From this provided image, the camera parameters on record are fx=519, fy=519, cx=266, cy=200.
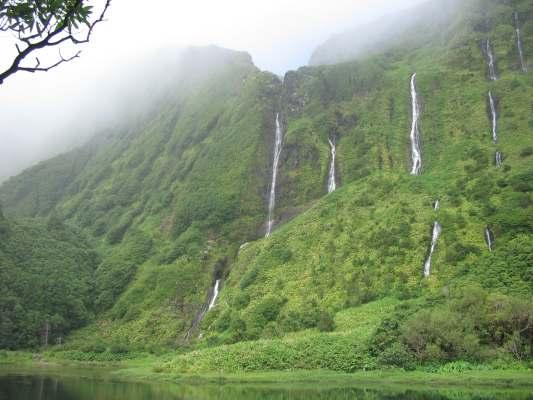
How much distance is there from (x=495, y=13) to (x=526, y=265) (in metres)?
92.2

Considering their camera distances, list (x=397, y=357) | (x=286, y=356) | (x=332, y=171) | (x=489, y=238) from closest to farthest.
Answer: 1. (x=397, y=357)
2. (x=286, y=356)
3. (x=489, y=238)
4. (x=332, y=171)

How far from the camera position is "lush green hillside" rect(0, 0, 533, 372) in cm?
4844

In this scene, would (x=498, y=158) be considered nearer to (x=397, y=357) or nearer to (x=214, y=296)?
(x=397, y=357)

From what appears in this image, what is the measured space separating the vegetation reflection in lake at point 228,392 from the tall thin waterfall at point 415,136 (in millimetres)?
65325

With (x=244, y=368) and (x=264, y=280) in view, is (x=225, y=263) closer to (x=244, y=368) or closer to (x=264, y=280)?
(x=264, y=280)

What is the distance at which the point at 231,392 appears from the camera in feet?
120

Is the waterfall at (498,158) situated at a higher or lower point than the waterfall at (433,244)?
higher

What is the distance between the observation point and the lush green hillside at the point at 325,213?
48.4 meters

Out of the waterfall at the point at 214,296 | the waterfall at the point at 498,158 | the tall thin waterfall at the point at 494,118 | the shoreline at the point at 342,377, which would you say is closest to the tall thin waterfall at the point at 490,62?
the tall thin waterfall at the point at 494,118

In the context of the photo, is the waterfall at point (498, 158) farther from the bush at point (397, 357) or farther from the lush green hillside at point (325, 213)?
the bush at point (397, 357)

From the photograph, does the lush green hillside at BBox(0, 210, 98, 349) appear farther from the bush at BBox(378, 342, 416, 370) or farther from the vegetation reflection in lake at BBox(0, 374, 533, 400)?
the bush at BBox(378, 342, 416, 370)

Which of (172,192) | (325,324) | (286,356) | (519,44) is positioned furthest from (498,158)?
(172,192)

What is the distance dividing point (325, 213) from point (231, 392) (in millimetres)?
51255

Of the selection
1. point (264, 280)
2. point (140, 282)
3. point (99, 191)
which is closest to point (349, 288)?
point (264, 280)
